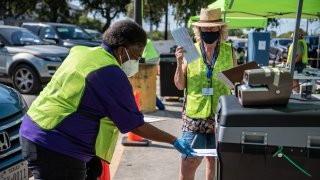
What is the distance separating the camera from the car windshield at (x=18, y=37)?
10.4 meters

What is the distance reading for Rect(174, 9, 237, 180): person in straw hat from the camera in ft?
11.0

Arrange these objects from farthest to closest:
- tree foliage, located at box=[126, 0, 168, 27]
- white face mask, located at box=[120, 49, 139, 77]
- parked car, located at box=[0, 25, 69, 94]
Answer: tree foliage, located at box=[126, 0, 168, 27], parked car, located at box=[0, 25, 69, 94], white face mask, located at box=[120, 49, 139, 77]

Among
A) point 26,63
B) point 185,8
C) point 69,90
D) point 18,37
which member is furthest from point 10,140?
point 185,8

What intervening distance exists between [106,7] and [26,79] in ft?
106

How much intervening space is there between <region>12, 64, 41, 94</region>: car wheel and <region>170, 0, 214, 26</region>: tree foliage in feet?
56.1

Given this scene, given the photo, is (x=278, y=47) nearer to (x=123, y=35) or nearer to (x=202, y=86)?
(x=202, y=86)

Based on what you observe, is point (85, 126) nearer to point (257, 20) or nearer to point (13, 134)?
point (13, 134)

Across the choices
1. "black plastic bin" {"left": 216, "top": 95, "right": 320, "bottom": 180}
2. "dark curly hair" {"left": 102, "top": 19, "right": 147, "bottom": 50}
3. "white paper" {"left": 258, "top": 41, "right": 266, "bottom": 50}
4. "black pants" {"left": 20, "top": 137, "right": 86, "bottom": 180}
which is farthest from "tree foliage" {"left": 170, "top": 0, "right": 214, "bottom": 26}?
"black plastic bin" {"left": 216, "top": 95, "right": 320, "bottom": 180}

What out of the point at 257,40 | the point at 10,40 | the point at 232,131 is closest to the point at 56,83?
the point at 232,131

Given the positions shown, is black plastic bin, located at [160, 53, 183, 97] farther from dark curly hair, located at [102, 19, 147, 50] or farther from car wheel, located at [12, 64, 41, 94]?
dark curly hair, located at [102, 19, 147, 50]

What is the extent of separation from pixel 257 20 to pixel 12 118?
16013 mm

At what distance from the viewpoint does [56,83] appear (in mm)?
2340

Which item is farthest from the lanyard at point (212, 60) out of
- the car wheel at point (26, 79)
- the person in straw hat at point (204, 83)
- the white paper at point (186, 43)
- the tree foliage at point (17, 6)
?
the tree foliage at point (17, 6)

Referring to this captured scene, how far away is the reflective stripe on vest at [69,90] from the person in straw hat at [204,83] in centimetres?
108
